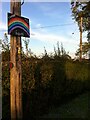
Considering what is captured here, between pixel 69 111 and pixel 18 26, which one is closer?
pixel 18 26

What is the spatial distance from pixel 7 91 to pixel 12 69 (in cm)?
107

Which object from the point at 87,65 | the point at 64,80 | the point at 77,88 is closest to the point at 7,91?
the point at 64,80

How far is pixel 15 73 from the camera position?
853 cm

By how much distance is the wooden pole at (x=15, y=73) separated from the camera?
8.41m

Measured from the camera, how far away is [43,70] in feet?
38.3

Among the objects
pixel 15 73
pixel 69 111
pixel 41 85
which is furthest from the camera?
pixel 69 111

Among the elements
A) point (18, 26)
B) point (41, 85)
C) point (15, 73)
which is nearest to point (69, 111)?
point (41, 85)

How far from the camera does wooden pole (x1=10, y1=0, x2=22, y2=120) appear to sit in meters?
8.41

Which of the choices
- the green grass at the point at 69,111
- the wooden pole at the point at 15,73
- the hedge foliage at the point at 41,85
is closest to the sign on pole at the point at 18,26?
the wooden pole at the point at 15,73

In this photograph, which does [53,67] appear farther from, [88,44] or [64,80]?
[88,44]

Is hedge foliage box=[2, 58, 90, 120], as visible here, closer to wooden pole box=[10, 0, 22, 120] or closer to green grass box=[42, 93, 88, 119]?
green grass box=[42, 93, 88, 119]

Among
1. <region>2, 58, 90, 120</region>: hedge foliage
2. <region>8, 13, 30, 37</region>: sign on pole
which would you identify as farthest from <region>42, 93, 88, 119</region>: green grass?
<region>8, 13, 30, 37</region>: sign on pole

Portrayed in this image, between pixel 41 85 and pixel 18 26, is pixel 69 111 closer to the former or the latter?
pixel 41 85

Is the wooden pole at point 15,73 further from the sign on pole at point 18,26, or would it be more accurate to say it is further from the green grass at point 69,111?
the green grass at point 69,111
